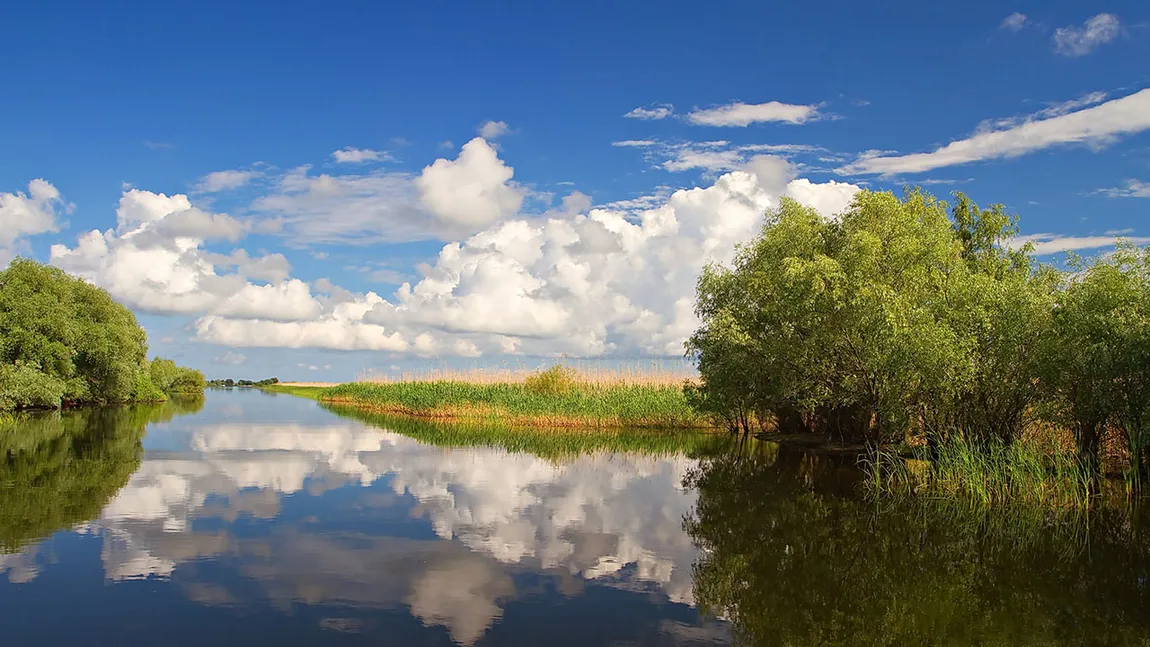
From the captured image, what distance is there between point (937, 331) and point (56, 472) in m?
23.3

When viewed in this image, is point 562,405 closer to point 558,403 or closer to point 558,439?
point 558,403

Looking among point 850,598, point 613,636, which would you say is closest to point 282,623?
A: point 613,636

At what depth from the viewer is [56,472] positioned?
20.9m

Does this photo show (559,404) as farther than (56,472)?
Yes

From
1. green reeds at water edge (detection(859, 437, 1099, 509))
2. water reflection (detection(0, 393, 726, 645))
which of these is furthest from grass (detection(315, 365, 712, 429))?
green reeds at water edge (detection(859, 437, 1099, 509))

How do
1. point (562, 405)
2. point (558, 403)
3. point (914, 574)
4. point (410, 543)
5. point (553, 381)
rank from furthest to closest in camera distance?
point (553, 381)
point (558, 403)
point (562, 405)
point (410, 543)
point (914, 574)

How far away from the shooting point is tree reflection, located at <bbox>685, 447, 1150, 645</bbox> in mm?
9516

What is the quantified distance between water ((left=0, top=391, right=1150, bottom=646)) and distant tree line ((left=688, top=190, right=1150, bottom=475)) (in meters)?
3.38

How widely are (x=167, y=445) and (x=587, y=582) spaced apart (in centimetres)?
2516

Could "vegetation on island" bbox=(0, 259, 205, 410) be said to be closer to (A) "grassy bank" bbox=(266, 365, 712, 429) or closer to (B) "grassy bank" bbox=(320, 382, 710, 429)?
(A) "grassy bank" bbox=(266, 365, 712, 429)

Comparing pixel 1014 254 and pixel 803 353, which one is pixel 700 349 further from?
pixel 1014 254

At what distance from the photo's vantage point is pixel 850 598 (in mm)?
10656

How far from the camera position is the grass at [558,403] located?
1693 inches

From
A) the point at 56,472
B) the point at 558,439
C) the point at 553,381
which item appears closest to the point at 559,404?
the point at 553,381
